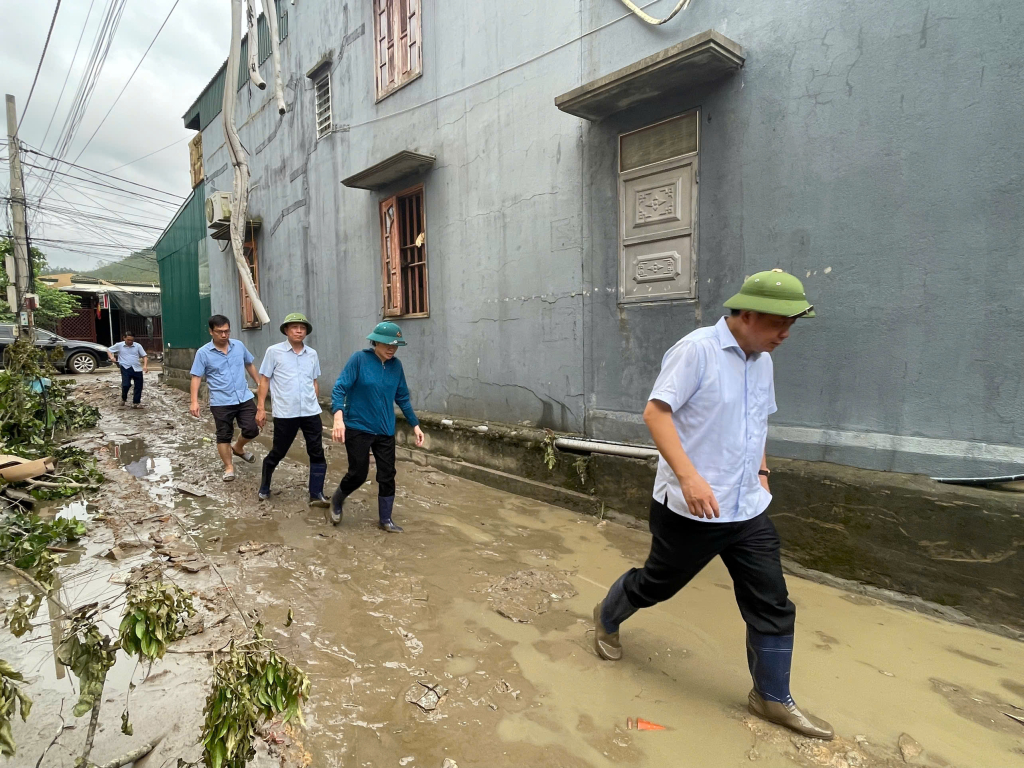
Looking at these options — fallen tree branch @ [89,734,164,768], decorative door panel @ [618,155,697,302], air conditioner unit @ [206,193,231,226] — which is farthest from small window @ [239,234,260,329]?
fallen tree branch @ [89,734,164,768]

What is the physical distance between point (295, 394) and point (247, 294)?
841 centimetres

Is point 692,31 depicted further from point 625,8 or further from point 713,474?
point 713,474

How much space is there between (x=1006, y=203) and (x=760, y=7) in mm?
2122

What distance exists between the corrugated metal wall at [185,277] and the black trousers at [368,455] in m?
12.6

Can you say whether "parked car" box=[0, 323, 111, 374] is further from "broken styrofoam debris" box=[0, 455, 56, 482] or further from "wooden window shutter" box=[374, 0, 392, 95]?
"wooden window shutter" box=[374, 0, 392, 95]

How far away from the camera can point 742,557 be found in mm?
2320

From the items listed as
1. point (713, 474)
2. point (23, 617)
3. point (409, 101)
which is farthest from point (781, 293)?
point (409, 101)

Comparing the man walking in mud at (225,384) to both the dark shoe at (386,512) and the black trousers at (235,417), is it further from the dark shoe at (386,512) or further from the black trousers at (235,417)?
the dark shoe at (386,512)

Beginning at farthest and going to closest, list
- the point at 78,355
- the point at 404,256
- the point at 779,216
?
the point at 78,355, the point at 404,256, the point at 779,216

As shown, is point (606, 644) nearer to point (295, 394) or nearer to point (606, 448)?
point (606, 448)

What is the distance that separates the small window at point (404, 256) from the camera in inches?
302

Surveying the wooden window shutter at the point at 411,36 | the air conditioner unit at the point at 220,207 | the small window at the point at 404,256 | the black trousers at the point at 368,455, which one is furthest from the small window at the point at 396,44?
the air conditioner unit at the point at 220,207

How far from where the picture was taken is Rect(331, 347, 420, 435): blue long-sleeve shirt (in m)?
4.54

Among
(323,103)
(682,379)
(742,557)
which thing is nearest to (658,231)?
(682,379)
